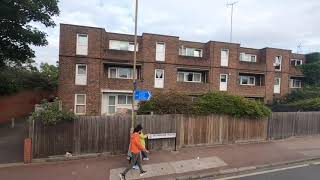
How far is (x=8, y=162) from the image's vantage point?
10.8 metres

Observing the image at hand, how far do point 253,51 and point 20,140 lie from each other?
26154mm

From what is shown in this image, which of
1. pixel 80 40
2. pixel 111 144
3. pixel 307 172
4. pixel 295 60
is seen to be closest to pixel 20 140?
pixel 111 144

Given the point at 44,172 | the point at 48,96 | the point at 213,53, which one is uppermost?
the point at 213,53

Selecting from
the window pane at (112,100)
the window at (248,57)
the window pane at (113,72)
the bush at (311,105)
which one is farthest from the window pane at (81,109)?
the window at (248,57)

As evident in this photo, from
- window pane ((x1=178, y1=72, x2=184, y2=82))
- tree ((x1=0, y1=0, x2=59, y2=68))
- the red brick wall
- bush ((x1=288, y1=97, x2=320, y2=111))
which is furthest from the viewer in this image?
window pane ((x1=178, y1=72, x2=184, y2=82))

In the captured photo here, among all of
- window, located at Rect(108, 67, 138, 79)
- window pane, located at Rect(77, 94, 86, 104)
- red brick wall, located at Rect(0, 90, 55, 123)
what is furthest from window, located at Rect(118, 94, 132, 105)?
red brick wall, located at Rect(0, 90, 55, 123)

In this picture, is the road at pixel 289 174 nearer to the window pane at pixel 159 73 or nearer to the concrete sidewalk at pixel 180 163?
the concrete sidewalk at pixel 180 163

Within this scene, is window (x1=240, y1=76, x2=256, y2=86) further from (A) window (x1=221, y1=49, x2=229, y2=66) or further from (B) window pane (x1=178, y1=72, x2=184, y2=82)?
(B) window pane (x1=178, y1=72, x2=184, y2=82)

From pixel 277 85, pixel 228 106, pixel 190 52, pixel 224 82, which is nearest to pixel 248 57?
pixel 277 85

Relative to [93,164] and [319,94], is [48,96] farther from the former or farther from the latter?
[319,94]

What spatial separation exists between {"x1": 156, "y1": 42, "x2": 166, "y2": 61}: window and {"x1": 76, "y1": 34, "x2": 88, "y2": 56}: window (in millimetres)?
6352

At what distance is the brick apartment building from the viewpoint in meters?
24.0

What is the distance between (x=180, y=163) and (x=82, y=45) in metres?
16.5

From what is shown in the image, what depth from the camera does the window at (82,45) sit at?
79.1 ft
